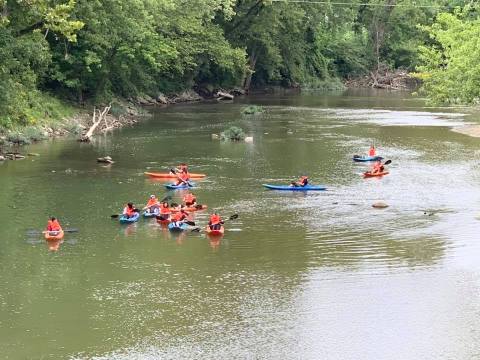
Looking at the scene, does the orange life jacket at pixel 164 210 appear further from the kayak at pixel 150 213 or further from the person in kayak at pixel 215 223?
the person in kayak at pixel 215 223

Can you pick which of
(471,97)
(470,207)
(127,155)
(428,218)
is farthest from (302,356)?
(127,155)

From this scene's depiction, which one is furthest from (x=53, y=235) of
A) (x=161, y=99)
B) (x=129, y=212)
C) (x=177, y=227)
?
(x=161, y=99)

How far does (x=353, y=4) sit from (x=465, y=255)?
7742 centimetres

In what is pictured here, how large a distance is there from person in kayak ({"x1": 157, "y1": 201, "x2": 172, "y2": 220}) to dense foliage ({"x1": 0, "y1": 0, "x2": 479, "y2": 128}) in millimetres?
11310

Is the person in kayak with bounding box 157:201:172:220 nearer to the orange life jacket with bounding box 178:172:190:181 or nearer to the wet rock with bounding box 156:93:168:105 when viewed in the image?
the orange life jacket with bounding box 178:172:190:181

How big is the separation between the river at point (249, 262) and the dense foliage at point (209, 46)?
202 inches

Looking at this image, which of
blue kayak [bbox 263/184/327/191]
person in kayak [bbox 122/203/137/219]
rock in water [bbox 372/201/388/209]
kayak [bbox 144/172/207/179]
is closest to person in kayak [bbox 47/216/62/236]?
person in kayak [bbox 122/203/137/219]

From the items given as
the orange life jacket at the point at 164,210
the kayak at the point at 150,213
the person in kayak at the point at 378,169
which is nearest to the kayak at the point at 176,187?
the kayak at the point at 150,213

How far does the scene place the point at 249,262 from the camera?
23.8 metres

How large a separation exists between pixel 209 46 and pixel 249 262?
160 feet

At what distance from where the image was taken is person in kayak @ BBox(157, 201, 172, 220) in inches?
1111

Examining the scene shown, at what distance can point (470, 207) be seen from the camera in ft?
100

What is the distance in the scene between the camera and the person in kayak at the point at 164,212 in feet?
92.6

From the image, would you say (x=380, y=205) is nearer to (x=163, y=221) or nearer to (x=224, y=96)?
(x=163, y=221)
